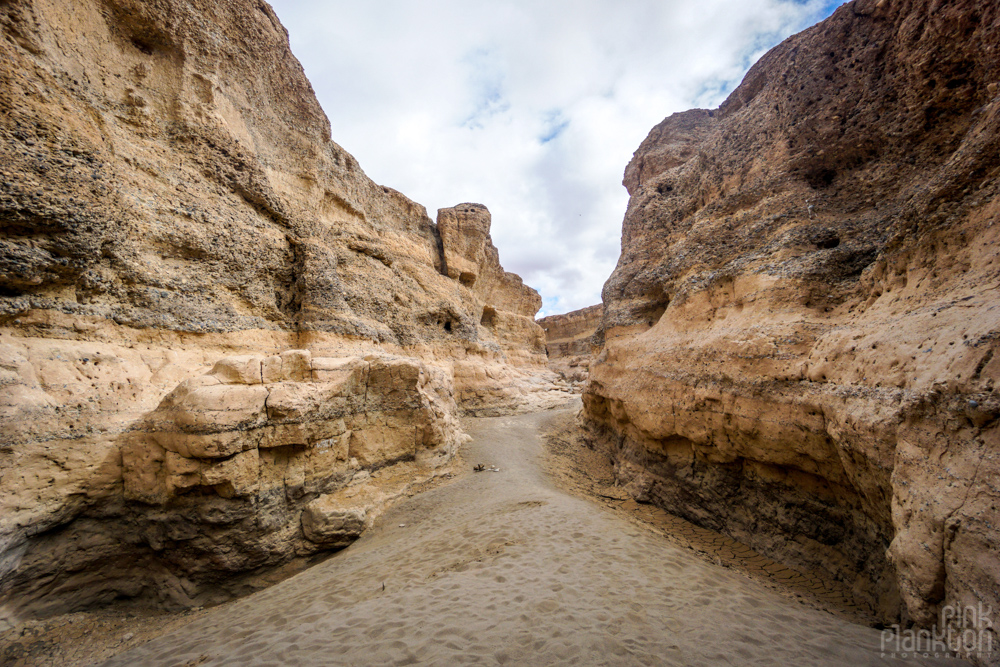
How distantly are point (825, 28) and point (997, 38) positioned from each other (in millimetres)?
3250

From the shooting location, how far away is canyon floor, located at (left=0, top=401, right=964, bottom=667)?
299 centimetres

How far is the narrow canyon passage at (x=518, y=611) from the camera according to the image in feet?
9.70

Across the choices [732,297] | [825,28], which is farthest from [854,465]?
[825,28]

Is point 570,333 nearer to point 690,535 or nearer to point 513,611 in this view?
point 690,535

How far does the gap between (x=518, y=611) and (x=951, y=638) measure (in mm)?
3396

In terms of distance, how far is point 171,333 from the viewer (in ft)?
19.6

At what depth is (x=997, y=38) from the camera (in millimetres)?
4125

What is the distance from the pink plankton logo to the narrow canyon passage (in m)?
0.12

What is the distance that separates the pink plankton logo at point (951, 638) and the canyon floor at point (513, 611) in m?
0.14

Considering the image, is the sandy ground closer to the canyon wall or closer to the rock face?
the rock face

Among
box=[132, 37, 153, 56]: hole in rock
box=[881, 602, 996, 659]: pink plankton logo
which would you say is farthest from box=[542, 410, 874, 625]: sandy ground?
box=[132, 37, 153, 56]: hole in rock

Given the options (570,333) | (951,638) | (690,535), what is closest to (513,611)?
(951,638)

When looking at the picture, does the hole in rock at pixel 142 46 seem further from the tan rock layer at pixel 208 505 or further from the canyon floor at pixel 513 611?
the canyon floor at pixel 513 611

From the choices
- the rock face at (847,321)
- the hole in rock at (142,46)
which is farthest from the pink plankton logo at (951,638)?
the hole in rock at (142,46)
